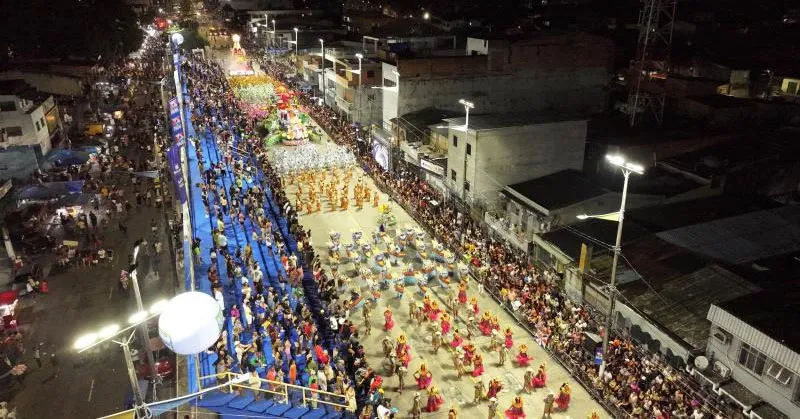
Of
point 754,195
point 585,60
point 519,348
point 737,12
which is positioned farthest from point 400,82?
point 737,12

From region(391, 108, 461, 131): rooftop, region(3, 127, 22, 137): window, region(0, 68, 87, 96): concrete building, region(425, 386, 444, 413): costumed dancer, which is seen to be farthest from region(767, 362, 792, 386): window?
region(0, 68, 87, 96): concrete building

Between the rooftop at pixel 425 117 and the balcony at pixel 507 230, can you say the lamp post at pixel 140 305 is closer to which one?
the balcony at pixel 507 230

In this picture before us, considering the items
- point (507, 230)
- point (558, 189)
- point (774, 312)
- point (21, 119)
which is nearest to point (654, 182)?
point (558, 189)

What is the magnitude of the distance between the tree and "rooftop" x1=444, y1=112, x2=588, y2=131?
51.5 meters

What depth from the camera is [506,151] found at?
30766 mm

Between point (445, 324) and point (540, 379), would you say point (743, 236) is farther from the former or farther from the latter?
point (445, 324)

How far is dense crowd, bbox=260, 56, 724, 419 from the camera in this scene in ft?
55.1

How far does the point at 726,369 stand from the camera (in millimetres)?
16969

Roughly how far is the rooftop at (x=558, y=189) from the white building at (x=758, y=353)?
10874mm

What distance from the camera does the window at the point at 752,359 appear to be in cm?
1611

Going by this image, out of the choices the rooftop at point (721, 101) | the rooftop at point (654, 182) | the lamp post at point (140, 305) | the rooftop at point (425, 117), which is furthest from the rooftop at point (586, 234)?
the rooftop at point (721, 101)

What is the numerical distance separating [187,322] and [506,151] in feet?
77.1

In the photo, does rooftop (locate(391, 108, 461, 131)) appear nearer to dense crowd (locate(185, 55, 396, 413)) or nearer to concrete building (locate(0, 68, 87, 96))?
dense crowd (locate(185, 55, 396, 413))

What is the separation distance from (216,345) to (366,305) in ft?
19.0
